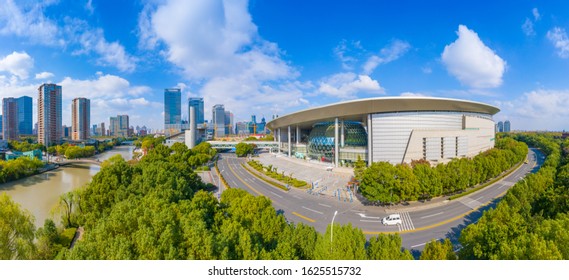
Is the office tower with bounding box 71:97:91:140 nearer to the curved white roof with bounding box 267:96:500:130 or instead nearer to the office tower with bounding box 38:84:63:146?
the office tower with bounding box 38:84:63:146

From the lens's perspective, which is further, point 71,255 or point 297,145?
point 297,145

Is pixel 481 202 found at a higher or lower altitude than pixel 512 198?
lower

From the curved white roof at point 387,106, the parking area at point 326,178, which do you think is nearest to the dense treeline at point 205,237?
the parking area at point 326,178

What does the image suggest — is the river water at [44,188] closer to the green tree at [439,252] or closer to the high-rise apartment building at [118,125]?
the green tree at [439,252]

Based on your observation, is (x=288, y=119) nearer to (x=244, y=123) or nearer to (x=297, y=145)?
(x=297, y=145)

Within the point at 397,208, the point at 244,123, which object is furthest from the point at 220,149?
the point at 244,123

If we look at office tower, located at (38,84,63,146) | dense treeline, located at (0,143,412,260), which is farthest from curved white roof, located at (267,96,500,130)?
office tower, located at (38,84,63,146)
